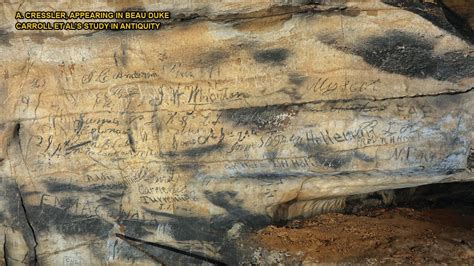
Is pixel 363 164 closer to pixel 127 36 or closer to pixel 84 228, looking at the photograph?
pixel 127 36

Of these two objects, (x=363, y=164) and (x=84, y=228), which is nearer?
(x=363, y=164)

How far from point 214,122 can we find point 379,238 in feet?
6.09

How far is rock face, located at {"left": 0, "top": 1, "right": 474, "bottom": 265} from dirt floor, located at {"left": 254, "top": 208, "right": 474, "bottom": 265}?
23 cm

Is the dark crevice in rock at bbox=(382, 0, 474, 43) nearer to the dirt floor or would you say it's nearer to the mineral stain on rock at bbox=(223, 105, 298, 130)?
the mineral stain on rock at bbox=(223, 105, 298, 130)

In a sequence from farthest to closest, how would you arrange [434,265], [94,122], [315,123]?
[94,122]
[315,123]
[434,265]

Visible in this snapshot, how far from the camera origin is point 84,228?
468cm

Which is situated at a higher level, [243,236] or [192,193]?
[192,193]

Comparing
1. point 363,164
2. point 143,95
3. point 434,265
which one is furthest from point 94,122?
point 434,265

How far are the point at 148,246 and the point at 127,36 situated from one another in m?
2.06

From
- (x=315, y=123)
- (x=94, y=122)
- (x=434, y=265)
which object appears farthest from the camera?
(x=94, y=122)

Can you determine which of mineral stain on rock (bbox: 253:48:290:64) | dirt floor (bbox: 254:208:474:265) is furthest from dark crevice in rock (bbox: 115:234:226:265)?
mineral stain on rock (bbox: 253:48:290:64)

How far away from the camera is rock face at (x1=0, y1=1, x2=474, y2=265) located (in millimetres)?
3979

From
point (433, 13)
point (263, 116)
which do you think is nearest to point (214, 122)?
point (263, 116)

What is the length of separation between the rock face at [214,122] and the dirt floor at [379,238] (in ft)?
0.75
